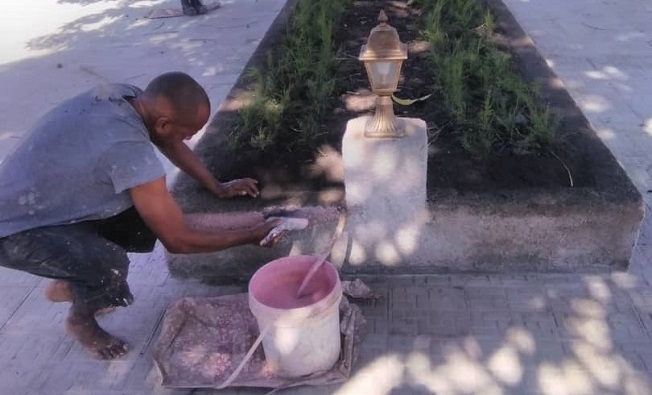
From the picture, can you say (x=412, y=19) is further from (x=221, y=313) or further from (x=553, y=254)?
(x=221, y=313)

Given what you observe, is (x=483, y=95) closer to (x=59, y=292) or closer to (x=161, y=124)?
(x=161, y=124)

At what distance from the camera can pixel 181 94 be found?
7.71ft

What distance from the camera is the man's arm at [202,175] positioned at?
2.92 meters

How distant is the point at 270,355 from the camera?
250 centimetres

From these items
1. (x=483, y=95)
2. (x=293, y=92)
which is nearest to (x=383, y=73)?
(x=483, y=95)

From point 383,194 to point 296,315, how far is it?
83 centimetres

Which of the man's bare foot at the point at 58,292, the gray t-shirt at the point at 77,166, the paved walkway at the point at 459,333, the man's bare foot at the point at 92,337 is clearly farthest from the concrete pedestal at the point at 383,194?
the man's bare foot at the point at 58,292

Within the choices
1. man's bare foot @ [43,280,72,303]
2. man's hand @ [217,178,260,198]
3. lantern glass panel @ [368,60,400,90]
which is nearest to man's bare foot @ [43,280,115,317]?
man's bare foot @ [43,280,72,303]

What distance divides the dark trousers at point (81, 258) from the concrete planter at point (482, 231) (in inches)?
20.0

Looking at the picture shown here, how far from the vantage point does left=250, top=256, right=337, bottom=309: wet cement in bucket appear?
2.47 m

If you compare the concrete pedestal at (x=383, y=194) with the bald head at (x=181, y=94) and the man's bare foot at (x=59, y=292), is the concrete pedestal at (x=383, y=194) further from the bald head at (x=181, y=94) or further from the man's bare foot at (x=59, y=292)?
the man's bare foot at (x=59, y=292)

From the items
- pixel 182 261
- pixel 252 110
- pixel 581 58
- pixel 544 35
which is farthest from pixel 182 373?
pixel 544 35

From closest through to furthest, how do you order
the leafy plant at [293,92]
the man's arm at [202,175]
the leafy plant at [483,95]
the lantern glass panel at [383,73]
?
the lantern glass panel at [383,73] → the man's arm at [202,175] → the leafy plant at [483,95] → the leafy plant at [293,92]

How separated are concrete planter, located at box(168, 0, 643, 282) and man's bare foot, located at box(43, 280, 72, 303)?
1.67ft
